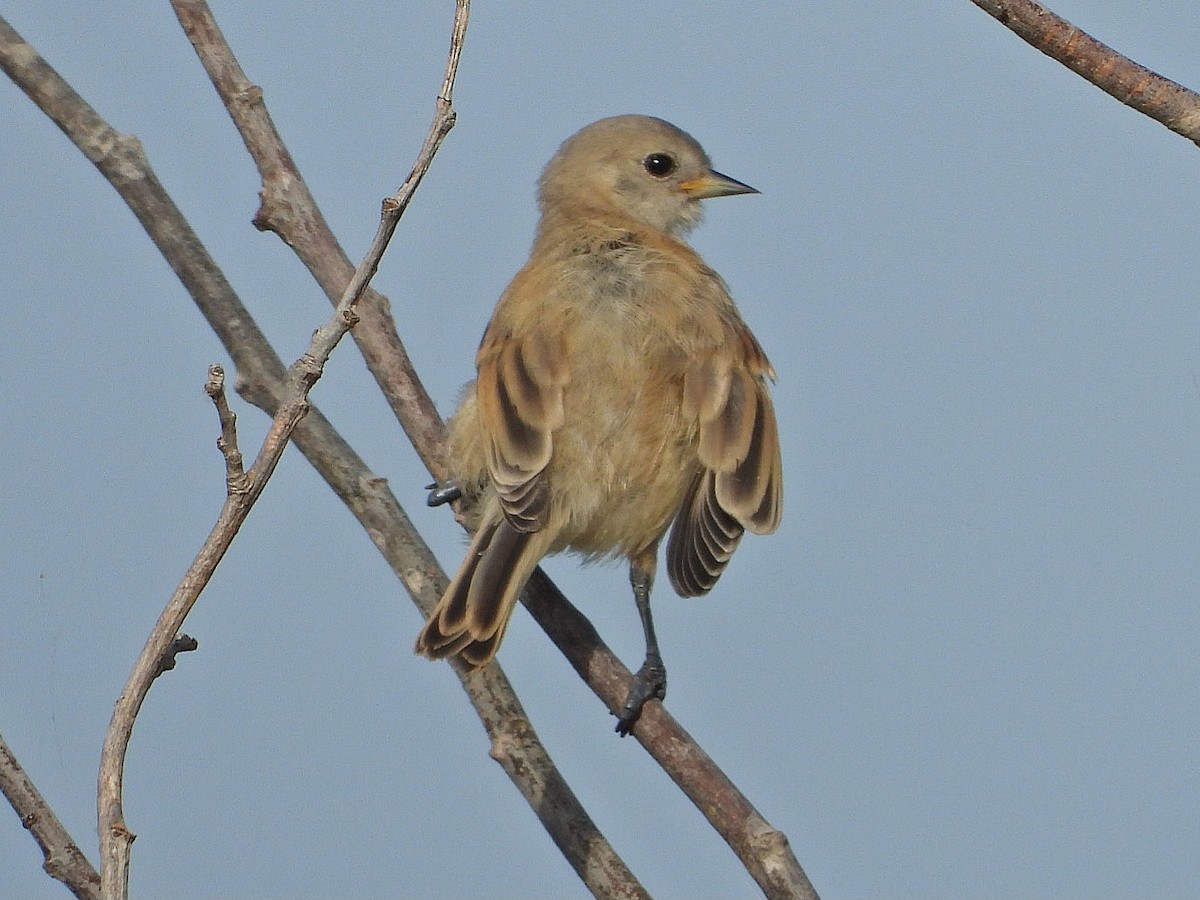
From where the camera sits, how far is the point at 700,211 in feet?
21.7

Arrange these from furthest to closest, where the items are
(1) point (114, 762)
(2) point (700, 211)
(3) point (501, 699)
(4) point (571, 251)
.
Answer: (2) point (700, 211), (4) point (571, 251), (3) point (501, 699), (1) point (114, 762)

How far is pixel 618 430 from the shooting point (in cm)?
485

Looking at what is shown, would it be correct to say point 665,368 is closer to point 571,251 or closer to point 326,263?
point 571,251

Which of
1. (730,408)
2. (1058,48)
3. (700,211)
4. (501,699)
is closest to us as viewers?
(1058,48)

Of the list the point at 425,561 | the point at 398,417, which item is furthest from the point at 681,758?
the point at 398,417

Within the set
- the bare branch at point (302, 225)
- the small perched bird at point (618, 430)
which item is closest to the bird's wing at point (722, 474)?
the small perched bird at point (618, 430)

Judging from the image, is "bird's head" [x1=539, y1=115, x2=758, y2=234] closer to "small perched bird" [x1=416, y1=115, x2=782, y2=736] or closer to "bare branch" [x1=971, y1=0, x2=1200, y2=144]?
"small perched bird" [x1=416, y1=115, x2=782, y2=736]

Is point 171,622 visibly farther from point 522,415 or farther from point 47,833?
point 522,415

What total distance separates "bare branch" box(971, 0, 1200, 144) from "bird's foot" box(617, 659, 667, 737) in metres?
2.06

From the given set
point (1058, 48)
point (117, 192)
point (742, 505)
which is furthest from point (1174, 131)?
point (117, 192)

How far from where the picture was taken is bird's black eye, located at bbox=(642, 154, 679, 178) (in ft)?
21.4

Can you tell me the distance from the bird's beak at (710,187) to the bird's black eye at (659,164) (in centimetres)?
8

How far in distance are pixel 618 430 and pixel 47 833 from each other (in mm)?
2520

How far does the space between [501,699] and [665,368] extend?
132 centimetres
